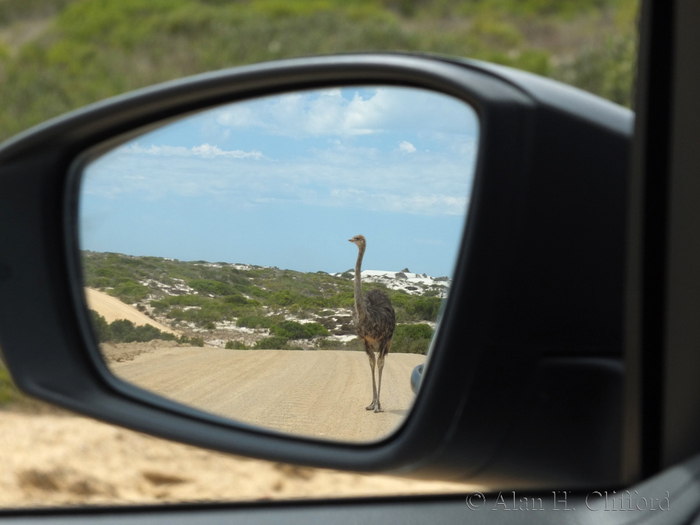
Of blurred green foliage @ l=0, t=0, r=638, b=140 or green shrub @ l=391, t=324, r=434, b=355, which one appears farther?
blurred green foliage @ l=0, t=0, r=638, b=140

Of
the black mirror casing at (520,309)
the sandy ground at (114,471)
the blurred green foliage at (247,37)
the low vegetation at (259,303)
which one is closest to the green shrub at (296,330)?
the low vegetation at (259,303)

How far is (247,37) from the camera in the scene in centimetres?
2352

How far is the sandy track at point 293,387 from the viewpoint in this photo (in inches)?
53.6

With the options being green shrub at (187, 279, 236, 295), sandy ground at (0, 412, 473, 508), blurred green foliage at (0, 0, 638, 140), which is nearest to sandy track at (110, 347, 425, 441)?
green shrub at (187, 279, 236, 295)

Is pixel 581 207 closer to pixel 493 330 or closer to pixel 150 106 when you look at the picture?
pixel 493 330

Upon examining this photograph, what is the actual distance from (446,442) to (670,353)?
46cm

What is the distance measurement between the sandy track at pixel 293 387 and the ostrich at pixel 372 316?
4 cm

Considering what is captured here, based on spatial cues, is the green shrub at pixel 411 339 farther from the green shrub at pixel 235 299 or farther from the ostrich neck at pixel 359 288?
the green shrub at pixel 235 299

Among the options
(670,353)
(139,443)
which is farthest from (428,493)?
(139,443)

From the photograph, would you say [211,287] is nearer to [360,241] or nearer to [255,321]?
[255,321]

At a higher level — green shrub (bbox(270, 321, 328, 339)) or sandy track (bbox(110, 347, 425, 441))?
green shrub (bbox(270, 321, 328, 339))

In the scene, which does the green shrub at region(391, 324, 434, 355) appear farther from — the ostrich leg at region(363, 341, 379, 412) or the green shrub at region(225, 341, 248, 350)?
the green shrub at region(225, 341, 248, 350)

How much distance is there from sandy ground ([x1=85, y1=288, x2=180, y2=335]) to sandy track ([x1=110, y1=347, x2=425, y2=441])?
0.06 metres

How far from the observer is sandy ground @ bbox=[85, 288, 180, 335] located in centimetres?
153
